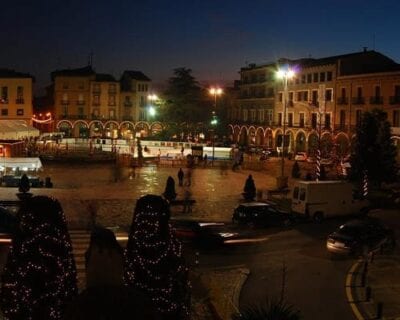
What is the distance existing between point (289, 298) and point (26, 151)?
139ft

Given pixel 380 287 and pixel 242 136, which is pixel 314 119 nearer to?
pixel 242 136

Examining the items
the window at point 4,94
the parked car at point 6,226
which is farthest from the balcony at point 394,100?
the window at point 4,94

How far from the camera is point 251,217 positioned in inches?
1005

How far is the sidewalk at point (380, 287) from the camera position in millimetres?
15212

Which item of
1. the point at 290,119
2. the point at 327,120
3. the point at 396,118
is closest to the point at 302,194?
the point at 396,118

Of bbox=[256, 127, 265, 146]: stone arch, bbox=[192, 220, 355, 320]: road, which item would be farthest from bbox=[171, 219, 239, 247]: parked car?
bbox=[256, 127, 265, 146]: stone arch

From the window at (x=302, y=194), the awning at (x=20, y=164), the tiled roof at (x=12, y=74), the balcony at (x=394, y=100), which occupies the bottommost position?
the window at (x=302, y=194)

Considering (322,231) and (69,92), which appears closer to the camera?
(322,231)

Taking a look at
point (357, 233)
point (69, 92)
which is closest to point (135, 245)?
point (357, 233)

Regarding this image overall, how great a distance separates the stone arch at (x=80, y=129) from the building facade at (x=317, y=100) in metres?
22.1

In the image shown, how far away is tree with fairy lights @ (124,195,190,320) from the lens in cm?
805

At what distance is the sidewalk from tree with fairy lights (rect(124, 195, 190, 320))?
25.5 ft

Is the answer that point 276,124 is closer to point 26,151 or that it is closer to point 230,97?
point 230,97

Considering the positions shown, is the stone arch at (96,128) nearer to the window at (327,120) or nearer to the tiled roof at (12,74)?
the tiled roof at (12,74)
